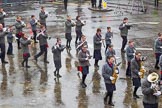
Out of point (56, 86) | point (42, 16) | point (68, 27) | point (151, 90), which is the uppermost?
point (42, 16)

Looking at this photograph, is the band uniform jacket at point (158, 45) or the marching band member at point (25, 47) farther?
the marching band member at point (25, 47)

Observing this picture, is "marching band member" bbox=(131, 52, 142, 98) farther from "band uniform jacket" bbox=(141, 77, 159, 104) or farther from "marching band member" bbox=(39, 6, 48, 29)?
"marching band member" bbox=(39, 6, 48, 29)

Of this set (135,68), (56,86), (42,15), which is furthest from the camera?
(42,15)

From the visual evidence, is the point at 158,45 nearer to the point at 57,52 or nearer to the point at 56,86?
the point at 57,52

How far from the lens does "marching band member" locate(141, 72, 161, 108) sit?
12451mm

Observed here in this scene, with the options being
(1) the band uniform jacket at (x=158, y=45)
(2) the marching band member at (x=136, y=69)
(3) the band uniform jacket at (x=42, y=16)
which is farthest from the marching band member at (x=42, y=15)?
(2) the marching band member at (x=136, y=69)

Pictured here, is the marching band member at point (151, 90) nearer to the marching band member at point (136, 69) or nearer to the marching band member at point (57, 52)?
the marching band member at point (136, 69)

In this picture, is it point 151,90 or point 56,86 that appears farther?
point 56,86

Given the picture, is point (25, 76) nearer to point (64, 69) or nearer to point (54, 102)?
point (64, 69)

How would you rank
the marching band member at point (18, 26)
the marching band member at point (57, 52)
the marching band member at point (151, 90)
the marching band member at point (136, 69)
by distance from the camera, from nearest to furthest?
the marching band member at point (151, 90), the marching band member at point (136, 69), the marching band member at point (57, 52), the marching band member at point (18, 26)

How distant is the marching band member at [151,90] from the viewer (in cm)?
1245

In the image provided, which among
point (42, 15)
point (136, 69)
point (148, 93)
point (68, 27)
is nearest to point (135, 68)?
point (136, 69)

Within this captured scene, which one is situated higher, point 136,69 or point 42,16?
point 42,16

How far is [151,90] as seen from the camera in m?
12.5
